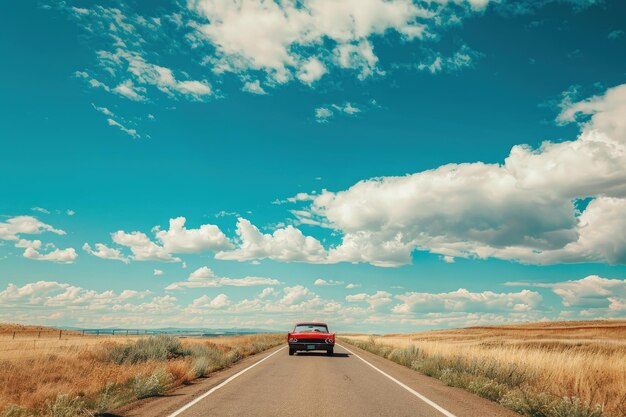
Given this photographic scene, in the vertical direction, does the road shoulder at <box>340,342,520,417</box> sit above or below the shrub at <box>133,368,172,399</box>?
below

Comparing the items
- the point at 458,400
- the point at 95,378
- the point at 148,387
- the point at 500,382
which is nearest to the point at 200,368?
the point at 95,378

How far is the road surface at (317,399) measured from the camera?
791 centimetres

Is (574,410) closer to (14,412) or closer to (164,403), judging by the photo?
(164,403)

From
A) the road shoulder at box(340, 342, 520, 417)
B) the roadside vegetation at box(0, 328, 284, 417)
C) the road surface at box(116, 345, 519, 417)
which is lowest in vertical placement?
the road shoulder at box(340, 342, 520, 417)

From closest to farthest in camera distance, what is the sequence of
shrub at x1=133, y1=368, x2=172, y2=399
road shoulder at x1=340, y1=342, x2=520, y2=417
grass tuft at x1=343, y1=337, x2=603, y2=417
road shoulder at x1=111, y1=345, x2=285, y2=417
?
grass tuft at x1=343, y1=337, x2=603, y2=417, road shoulder at x1=111, y1=345, x2=285, y2=417, road shoulder at x1=340, y1=342, x2=520, y2=417, shrub at x1=133, y1=368, x2=172, y2=399

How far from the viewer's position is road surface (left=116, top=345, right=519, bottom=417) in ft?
26.0

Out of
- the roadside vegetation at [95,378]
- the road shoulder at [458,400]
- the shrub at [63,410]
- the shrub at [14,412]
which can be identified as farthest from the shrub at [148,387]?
the road shoulder at [458,400]

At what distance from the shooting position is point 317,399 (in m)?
9.31

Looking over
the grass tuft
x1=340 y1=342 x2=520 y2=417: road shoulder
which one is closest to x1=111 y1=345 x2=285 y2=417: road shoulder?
x1=340 y1=342 x2=520 y2=417: road shoulder

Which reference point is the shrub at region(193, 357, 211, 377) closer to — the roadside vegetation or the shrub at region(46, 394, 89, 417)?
the roadside vegetation

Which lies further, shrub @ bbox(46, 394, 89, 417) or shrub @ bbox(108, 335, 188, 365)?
shrub @ bbox(108, 335, 188, 365)

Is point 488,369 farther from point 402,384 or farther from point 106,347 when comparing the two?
point 106,347

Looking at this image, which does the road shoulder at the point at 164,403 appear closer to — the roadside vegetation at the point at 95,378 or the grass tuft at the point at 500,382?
the roadside vegetation at the point at 95,378

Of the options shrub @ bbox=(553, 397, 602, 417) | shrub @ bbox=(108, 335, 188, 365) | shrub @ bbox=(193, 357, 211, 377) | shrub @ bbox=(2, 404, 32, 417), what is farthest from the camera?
shrub @ bbox=(108, 335, 188, 365)
